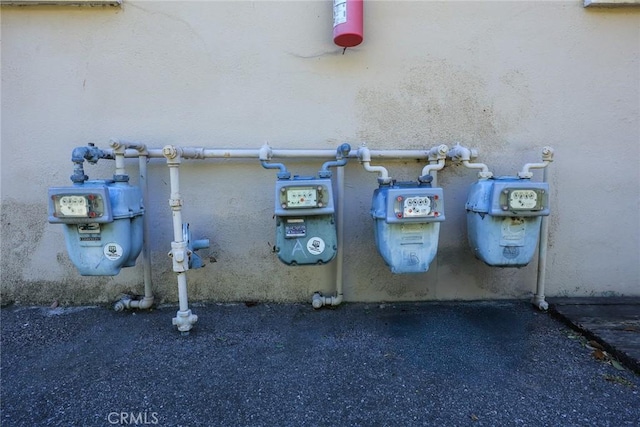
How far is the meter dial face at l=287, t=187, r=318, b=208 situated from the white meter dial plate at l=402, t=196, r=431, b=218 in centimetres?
58

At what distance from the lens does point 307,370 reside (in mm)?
1936

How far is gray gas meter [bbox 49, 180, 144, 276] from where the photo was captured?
2012mm

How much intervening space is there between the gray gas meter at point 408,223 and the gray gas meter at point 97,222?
1621mm

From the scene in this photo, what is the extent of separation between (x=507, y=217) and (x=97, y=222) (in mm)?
2563

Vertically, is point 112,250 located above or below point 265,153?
below

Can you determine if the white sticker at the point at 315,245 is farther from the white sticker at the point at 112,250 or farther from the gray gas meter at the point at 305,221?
the white sticker at the point at 112,250

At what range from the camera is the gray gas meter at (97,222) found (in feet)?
6.60

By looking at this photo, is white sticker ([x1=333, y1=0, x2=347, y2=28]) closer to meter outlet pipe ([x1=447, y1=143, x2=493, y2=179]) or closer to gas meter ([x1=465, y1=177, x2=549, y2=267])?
meter outlet pipe ([x1=447, y1=143, x2=493, y2=179])

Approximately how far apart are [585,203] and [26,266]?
14.8ft

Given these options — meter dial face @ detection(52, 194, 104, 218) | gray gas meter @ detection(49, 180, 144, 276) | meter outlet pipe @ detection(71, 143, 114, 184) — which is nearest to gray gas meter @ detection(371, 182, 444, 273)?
gray gas meter @ detection(49, 180, 144, 276)

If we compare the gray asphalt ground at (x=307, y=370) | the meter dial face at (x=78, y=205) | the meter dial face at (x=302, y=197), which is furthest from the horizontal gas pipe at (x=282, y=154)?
the gray asphalt ground at (x=307, y=370)

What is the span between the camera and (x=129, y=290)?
2.73 m

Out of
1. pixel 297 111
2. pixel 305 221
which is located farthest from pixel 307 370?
pixel 297 111

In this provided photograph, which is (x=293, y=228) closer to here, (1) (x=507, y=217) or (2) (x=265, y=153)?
(2) (x=265, y=153)
